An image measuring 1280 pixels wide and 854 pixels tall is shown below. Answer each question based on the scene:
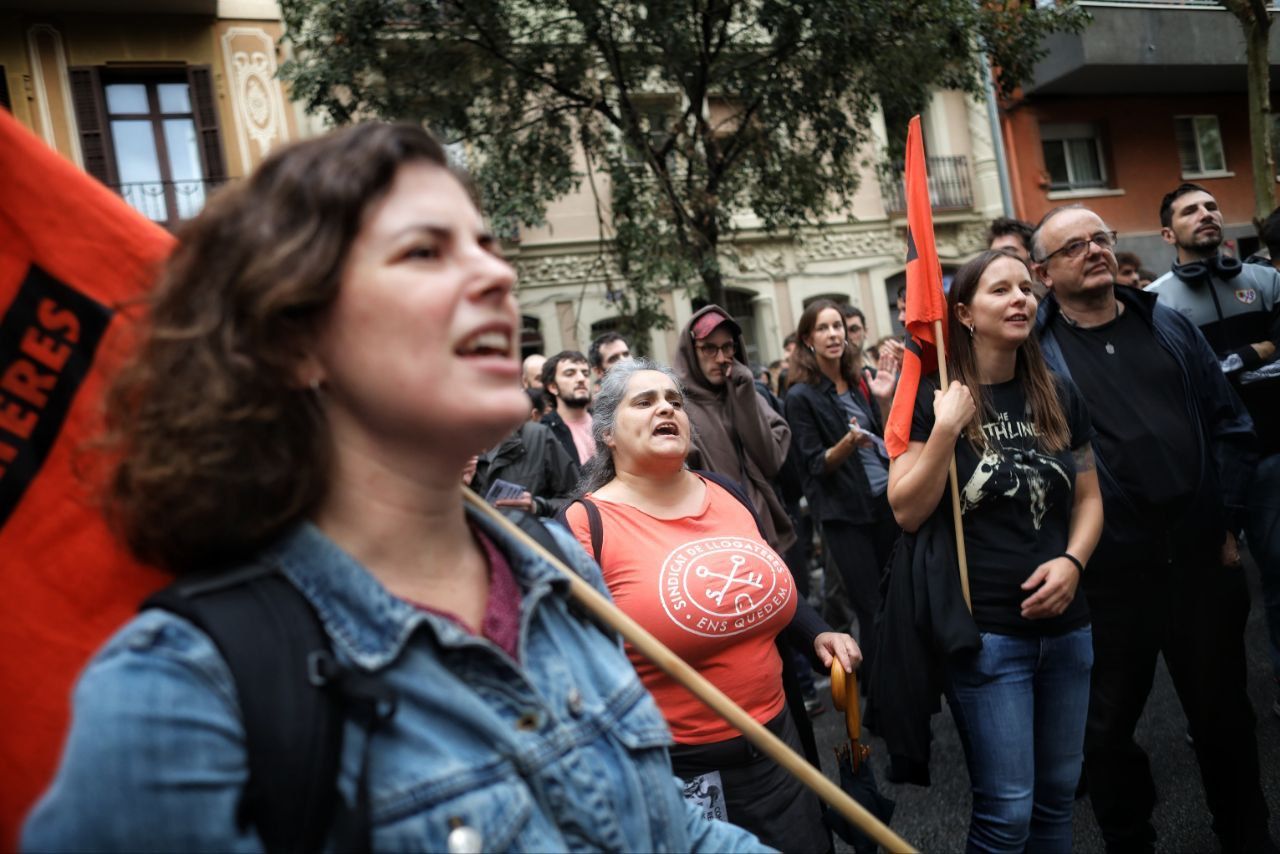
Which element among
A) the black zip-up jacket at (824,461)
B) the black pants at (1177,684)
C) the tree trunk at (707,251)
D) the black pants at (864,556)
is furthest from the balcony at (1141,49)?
the black pants at (1177,684)

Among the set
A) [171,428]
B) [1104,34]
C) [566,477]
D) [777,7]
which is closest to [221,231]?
[171,428]

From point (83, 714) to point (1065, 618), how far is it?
2.61m

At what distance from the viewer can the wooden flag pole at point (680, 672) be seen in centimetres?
145

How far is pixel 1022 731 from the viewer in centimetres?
273

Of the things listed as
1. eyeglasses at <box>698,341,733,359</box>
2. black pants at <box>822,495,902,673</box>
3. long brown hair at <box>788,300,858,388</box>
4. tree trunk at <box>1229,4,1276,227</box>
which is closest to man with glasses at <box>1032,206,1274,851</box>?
eyeglasses at <box>698,341,733,359</box>

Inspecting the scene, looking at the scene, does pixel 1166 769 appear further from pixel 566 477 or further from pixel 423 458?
pixel 423 458

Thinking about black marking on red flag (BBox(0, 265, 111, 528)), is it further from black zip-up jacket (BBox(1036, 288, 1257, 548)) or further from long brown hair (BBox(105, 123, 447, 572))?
black zip-up jacket (BBox(1036, 288, 1257, 548))

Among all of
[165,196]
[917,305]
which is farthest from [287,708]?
[165,196]

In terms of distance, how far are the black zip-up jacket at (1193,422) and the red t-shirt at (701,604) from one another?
121 cm

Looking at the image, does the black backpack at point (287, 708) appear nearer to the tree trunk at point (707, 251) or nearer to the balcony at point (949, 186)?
A: the tree trunk at point (707, 251)

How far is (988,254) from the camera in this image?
10.5ft

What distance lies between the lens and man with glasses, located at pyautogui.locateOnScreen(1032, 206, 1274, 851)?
3.19 metres

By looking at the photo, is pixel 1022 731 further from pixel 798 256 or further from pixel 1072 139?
pixel 1072 139

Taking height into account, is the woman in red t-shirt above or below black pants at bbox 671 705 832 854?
above
